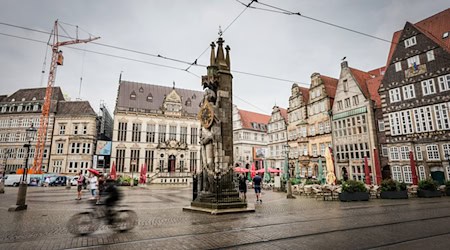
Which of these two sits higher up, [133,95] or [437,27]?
[133,95]

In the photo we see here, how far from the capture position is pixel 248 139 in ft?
179

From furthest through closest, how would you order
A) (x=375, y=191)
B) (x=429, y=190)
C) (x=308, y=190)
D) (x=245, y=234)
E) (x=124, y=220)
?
(x=308, y=190), (x=375, y=191), (x=429, y=190), (x=124, y=220), (x=245, y=234)

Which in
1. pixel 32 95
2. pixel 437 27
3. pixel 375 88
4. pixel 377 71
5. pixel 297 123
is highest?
pixel 32 95

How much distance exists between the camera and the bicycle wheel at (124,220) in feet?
24.7

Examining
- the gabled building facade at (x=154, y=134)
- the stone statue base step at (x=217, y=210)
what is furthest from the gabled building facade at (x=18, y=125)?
the stone statue base step at (x=217, y=210)

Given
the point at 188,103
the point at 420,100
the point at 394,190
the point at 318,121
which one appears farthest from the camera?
the point at 188,103

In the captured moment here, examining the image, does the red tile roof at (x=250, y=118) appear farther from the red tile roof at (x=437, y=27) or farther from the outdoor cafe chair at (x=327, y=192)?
the outdoor cafe chair at (x=327, y=192)

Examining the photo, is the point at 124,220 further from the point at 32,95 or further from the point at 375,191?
the point at 32,95

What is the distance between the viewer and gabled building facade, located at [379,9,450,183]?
22953 millimetres

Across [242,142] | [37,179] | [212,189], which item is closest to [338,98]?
[242,142]

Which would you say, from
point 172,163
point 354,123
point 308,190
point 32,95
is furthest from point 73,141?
point 354,123

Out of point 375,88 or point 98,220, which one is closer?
point 98,220

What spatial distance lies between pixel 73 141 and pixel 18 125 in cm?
1213

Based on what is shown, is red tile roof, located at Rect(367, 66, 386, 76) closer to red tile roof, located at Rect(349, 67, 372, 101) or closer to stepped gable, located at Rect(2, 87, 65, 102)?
red tile roof, located at Rect(349, 67, 372, 101)
